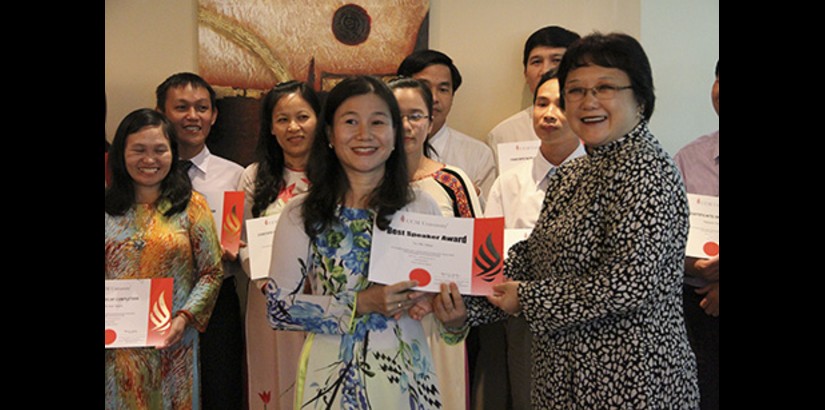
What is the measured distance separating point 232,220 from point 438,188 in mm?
952

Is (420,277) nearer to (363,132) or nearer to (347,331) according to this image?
(347,331)

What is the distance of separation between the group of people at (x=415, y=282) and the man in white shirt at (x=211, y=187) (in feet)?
1.26

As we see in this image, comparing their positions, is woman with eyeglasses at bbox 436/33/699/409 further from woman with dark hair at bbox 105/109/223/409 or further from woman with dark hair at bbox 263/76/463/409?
woman with dark hair at bbox 105/109/223/409

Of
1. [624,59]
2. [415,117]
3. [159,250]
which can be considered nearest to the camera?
[624,59]

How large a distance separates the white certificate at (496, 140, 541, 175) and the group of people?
31cm

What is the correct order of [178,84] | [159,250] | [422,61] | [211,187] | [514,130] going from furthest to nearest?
1. [514,130]
2. [422,61]
3. [178,84]
4. [211,187]
5. [159,250]

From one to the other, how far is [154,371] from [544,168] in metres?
1.89

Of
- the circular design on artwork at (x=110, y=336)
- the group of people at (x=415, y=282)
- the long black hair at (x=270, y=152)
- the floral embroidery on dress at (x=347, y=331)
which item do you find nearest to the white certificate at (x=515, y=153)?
the group of people at (x=415, y=282)

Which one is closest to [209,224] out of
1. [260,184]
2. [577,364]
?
[260,184]

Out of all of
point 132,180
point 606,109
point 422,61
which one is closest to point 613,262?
point 606,109

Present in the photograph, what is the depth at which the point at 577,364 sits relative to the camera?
2074 millimetres

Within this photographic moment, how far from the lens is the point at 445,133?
4270 mm

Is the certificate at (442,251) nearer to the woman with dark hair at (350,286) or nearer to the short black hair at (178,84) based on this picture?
A: the woman with dark hair at (350,286)
